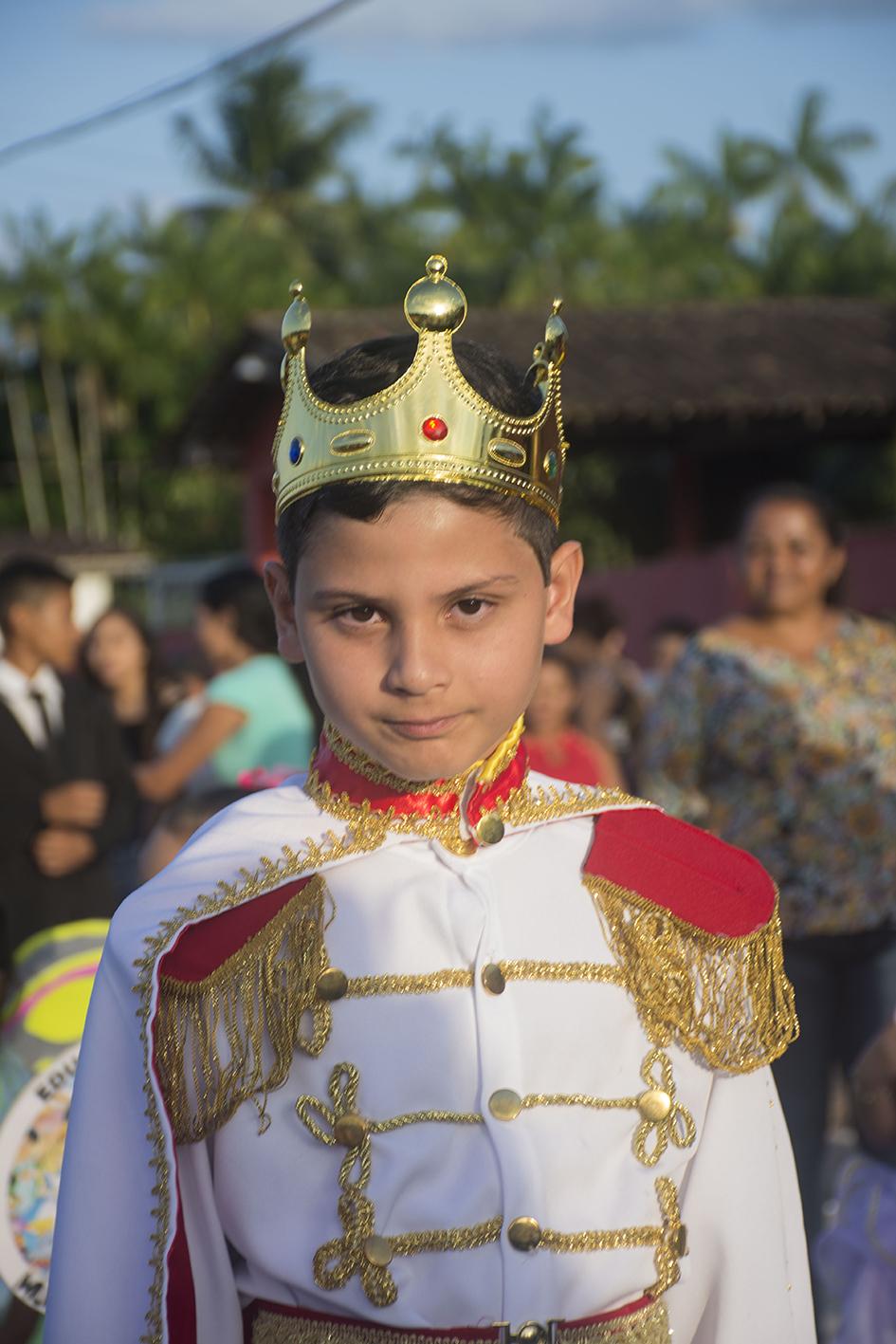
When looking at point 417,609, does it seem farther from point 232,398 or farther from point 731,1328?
point 232,398

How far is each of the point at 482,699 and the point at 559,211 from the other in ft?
120

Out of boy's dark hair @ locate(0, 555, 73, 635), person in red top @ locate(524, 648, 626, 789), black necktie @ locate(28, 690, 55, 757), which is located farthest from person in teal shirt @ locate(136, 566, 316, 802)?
person in red top @ locate(524, 648, 626, 789)

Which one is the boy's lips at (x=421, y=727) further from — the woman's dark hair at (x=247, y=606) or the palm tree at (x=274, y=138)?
the palm tree at (x=274, y=138)

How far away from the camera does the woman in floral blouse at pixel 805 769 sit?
403 centimetres

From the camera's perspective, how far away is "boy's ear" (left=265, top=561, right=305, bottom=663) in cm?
205

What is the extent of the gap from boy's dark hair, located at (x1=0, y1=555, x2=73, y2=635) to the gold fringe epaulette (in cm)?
434

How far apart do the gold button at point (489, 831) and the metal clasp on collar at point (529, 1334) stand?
55 centimetres

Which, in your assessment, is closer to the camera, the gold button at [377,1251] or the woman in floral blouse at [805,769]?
the gold button at [377,1251]

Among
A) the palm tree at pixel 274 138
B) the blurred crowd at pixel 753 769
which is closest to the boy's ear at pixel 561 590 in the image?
the blurred crowd at pixel 753 769

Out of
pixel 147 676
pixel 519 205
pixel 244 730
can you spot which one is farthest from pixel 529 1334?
pixel 519 205

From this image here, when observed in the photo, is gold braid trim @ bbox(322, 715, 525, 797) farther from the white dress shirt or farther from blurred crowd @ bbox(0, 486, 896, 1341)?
the white dress shirt

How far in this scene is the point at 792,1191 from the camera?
2.09 m

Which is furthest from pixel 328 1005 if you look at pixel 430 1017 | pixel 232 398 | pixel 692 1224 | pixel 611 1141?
pixel 232 398

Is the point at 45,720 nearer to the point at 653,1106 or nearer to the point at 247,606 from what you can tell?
the point at 247,606
